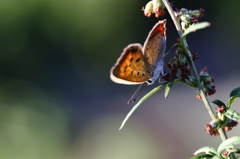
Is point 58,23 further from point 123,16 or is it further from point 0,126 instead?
point 0,126

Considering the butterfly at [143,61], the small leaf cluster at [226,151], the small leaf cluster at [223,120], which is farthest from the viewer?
the butterfly at [143,61]

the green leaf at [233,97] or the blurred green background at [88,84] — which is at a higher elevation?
the green leaf at [233,97]

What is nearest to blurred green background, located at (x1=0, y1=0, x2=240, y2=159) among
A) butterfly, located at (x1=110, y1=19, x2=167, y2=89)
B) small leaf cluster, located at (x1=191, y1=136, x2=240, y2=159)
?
butterfly, located at (x1=110, y1=19, x2=167, y2=89)

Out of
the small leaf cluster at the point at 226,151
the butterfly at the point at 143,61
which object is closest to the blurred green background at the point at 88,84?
the butterfly at the point at 143,61

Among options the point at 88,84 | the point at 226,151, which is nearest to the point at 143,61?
the point at 226,151

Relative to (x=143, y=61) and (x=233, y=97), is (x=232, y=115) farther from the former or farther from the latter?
(x=143, y=61)

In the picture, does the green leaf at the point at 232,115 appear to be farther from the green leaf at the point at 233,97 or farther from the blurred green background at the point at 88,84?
the blurred green background at the point at 88,84
